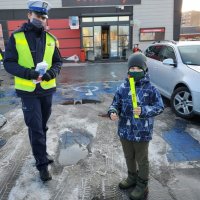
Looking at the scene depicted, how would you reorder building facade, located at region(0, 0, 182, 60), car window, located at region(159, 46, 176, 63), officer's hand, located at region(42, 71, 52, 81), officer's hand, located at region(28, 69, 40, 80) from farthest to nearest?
building facade, located at region(0, 0, 182, 60)
car window, located at region(159, 46, 176, 63)
officer's hand, located at region(42, 71, 52, 81)
officer's hand, located at region(28, 69, 40, 80)

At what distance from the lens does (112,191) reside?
130 inches

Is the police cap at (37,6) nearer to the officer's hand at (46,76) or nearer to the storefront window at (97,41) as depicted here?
the officer's hand at (46,76)

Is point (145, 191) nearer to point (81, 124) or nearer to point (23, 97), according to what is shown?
point (23, 97)

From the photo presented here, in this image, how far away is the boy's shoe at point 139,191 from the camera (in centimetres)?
309

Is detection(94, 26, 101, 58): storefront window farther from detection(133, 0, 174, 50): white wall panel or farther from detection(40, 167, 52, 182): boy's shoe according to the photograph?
detection(40, 167, 52, 182): boy's shoe

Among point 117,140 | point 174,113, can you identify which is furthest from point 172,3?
point 117,140

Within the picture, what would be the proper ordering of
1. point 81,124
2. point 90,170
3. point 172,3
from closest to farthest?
point 90,170 < point 81,124 < point 172,3

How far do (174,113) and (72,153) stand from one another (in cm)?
286

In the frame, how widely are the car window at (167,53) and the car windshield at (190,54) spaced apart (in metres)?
0.20

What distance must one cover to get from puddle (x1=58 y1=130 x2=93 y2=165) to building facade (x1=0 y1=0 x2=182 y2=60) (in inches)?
605

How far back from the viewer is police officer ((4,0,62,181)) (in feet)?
10.5

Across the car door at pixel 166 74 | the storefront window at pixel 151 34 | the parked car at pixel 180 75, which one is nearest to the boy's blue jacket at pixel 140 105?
the parked car at pixel 180 75

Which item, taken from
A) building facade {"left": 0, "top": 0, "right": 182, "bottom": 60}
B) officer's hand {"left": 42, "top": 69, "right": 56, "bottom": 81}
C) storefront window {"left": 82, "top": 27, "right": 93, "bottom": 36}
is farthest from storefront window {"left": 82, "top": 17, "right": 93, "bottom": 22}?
officer's hand {"left": 42, "top": 69, "right": 56, "bottom": 81}

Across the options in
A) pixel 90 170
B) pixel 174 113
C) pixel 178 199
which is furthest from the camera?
pixel 174 113
